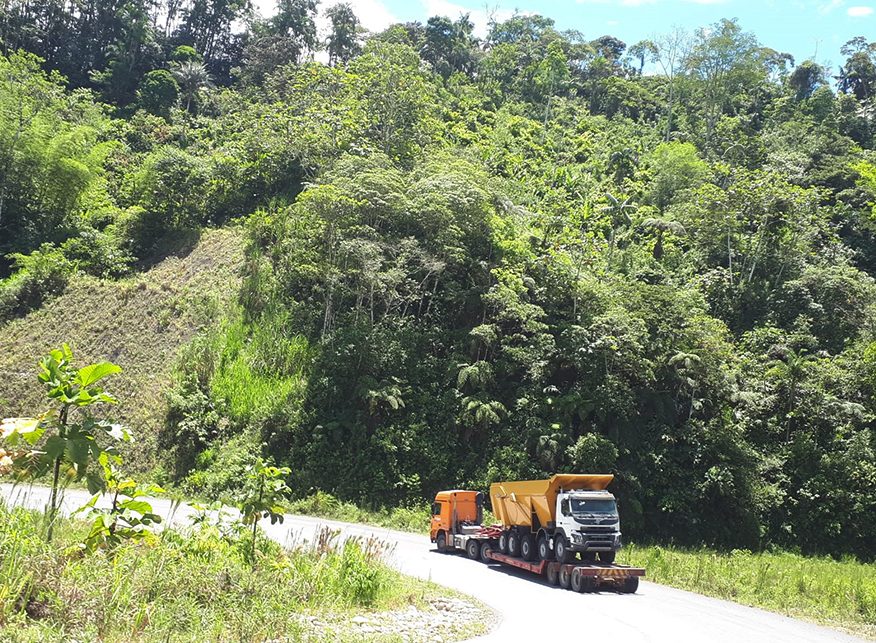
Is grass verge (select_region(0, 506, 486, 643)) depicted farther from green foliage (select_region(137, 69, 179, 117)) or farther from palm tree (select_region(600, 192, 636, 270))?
green foliage (select_region(137, 69, 179, 117))

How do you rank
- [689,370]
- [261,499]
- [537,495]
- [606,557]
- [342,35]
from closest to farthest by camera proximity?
1. [261,499]
2. [606,557]
3. [537,495]
4. [689,370]
5. [342,35]

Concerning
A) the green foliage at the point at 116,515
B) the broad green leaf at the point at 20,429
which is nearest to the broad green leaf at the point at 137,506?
the green foliage at the point at 116,515

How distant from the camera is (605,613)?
38.7 ft

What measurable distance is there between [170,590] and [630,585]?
10.6 meters

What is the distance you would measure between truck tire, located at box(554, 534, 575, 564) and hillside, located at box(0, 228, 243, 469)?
709 inches

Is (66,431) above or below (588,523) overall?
above

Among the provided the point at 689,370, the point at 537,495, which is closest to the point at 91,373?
the point at 537,495

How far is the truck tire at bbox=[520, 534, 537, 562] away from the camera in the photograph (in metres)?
15.8

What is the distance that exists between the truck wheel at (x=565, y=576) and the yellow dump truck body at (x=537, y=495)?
108 centimetres

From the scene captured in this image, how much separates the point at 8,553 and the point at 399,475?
1927 centimetres

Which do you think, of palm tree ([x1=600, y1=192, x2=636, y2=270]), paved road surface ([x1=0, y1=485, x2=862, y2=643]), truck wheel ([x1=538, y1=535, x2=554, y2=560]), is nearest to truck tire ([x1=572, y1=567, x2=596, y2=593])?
paved road surface ([x1=0, y1=485, x2=862, y2=643])

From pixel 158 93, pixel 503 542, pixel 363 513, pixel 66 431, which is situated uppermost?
pixel 158 93

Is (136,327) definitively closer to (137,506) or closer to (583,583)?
(583,583)

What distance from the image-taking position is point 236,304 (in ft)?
103
